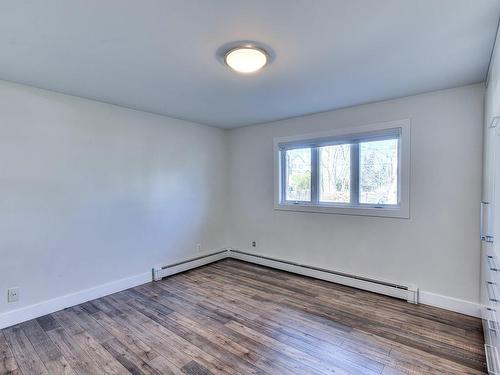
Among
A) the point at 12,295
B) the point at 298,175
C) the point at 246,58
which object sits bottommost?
the point at 12,295

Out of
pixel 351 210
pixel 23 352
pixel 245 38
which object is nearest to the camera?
pixel 245 38

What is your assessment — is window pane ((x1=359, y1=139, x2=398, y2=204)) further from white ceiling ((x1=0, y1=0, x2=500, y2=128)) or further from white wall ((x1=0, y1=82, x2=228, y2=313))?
white wall ((x1=0, y1=82, x2=228, y2=313))

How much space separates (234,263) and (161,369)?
2.65 meters

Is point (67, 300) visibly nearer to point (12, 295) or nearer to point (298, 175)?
point (12, 295)

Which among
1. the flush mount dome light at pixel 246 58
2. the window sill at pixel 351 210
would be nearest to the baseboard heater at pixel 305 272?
the window sill at pixel 351 210

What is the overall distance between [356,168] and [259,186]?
163 centimetres

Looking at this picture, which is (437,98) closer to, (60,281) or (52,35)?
(52,35)

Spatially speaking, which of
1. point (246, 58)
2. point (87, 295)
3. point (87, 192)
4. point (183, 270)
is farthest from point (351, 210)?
point (87, 295)

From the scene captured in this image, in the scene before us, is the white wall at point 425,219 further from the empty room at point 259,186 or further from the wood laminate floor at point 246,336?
the wood laminate floor at point 246,336

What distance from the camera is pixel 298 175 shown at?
412 cm

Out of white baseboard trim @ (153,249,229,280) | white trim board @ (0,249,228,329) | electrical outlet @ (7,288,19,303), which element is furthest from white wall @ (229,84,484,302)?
electrical outlet @ (7,288,19,303)

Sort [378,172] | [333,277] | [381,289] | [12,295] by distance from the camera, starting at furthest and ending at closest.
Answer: [333,277] → [378,172] → [381,289] → [12,295]

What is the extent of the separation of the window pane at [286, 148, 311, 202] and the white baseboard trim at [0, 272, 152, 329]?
247cm

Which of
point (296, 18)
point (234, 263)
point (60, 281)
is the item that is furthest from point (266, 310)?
point (296, 18)
